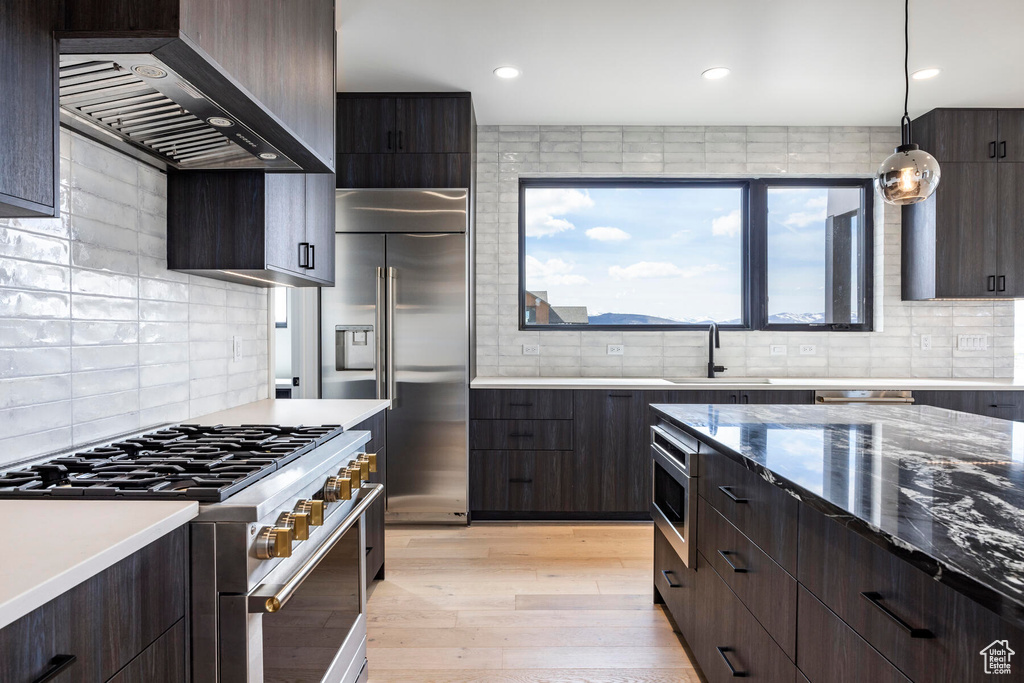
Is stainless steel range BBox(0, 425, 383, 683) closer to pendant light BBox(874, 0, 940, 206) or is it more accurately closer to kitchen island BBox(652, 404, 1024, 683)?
kitchen island BBox(652, 404, 1024, 683)

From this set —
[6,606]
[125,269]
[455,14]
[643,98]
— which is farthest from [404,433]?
[6,606]

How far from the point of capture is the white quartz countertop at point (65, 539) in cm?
73

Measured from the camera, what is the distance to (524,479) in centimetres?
363

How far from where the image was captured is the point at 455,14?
2.73m

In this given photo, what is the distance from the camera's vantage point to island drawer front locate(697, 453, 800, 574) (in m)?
1.33

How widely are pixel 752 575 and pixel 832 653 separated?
39cm

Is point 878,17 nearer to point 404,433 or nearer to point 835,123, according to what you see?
point 835,123

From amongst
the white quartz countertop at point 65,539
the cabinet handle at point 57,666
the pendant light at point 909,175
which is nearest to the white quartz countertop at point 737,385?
the pendant light at point 909,175

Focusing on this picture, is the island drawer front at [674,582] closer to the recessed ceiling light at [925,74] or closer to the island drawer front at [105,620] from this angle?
the island drawer front at [105,620]

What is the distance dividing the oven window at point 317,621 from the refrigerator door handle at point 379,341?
5.82 ft

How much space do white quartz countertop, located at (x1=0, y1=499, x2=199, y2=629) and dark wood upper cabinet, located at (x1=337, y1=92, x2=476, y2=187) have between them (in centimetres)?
287

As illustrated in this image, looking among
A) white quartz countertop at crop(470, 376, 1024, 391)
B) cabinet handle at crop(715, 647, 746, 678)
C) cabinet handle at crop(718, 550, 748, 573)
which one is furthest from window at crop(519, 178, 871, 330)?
cabinet handle at crop(715, 647, 746, 678)

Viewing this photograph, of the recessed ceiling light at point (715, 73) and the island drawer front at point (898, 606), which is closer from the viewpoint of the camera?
the island drawer front at point (898, 606)

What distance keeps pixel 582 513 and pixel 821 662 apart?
8.34 ft
